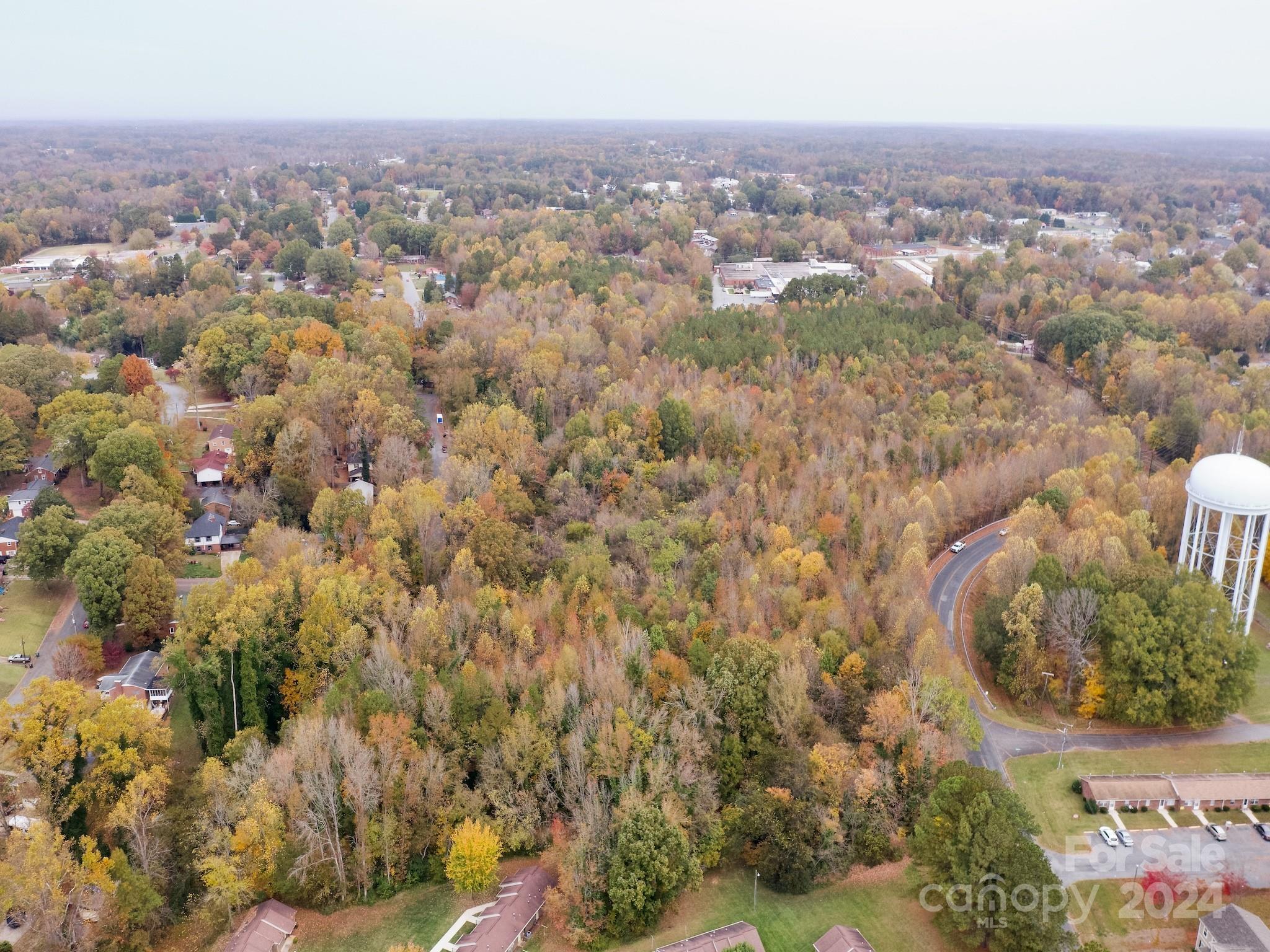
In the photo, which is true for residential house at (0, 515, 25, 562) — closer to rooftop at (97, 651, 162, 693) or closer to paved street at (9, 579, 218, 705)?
paved street at (9, 579, 218, 705)

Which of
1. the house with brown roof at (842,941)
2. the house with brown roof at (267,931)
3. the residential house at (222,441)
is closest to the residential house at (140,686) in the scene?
the house with brown roof at (267,931)

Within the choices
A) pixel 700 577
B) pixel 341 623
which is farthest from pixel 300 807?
pixel 700 577

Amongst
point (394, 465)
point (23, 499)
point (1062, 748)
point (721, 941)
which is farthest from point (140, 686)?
point (1062, 748)

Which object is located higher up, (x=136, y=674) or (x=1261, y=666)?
(x=1261, y=666)

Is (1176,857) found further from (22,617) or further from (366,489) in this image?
(22,617)

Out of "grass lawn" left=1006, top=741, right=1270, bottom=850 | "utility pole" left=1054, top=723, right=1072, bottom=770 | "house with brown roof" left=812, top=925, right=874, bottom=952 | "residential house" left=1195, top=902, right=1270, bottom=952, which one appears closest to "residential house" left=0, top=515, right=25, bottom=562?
"house with brown roof" left=812, top=925, right=874, bottom=952

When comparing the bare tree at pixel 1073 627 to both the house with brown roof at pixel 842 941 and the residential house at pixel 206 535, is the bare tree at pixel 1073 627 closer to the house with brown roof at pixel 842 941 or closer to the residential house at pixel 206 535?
the house with brown roof at pixel 842 941
